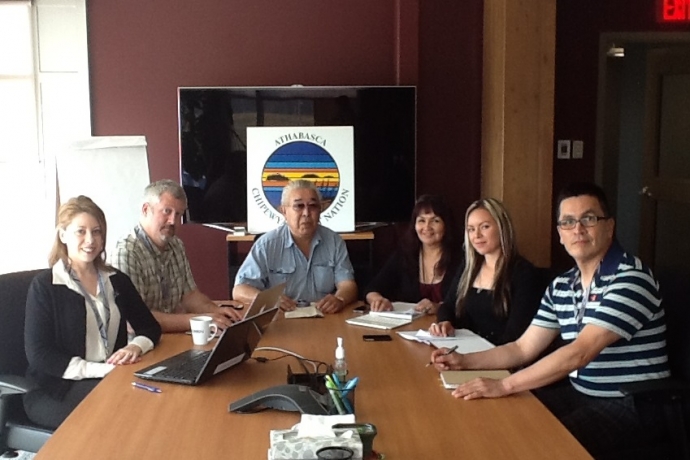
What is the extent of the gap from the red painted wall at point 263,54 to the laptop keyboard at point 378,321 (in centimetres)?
225

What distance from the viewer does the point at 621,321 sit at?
2250 mm

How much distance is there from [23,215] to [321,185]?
6.04 ft

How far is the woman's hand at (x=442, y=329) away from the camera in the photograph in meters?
2.67

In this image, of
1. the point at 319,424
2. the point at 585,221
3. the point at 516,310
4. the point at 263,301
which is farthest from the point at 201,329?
the point at 585,221

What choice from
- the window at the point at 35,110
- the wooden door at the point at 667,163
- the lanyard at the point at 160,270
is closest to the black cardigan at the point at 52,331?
the lanyard at the point at 160,270

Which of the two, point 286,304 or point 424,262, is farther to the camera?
point 424,262

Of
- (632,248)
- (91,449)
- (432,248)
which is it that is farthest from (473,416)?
(632,248)

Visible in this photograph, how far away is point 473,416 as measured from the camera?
6.17ft

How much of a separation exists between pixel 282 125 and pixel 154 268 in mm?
1926

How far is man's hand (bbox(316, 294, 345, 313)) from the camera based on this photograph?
3.09 metres

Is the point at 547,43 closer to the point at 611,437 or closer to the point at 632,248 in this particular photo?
the point at 632,248

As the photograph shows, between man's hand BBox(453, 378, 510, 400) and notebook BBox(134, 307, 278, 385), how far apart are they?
61cm

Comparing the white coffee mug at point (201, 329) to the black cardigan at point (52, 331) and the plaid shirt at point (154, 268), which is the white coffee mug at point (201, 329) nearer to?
the black cardigan at point (52, 331)

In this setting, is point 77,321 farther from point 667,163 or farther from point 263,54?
point 667,163
